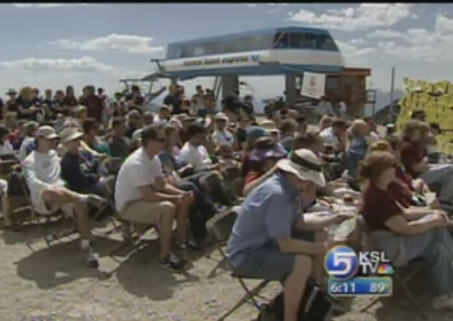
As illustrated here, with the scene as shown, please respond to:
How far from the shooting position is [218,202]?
608 cm

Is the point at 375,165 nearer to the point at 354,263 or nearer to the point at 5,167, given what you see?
the point at 354,263

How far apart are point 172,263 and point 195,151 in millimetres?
1984

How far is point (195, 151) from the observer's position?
22.0 ft

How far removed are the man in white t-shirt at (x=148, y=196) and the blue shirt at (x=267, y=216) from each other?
151cm

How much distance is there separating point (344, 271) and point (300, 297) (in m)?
0.59

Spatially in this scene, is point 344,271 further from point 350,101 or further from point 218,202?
point 350,101

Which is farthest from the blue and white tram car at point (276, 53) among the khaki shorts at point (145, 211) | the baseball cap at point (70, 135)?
the khaki shorts at point (145, 211)

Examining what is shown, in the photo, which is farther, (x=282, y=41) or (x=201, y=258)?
(x=282, y=41)

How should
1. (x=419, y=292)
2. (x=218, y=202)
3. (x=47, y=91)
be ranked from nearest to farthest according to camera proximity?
(x=419, y=292), (x=218, y=202), (x=47, y=91)

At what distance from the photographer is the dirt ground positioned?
4133 mm

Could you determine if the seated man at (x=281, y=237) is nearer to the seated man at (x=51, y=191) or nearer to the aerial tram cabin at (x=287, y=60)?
the seated man at (x=51, y=191)

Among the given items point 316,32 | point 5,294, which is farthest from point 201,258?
point 316,32

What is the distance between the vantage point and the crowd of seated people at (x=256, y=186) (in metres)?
3.53

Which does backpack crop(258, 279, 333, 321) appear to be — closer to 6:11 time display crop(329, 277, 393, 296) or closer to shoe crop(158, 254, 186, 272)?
6:11 time display crop(329, 277, 393, 296)
